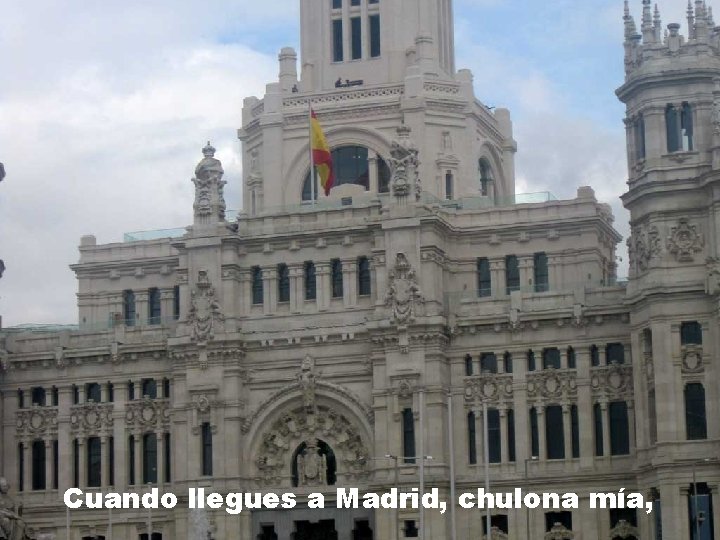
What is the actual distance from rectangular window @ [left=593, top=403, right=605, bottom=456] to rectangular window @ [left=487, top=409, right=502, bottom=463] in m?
5.85

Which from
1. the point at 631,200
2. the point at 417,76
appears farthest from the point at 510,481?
the point at 417,76

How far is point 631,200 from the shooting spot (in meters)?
112

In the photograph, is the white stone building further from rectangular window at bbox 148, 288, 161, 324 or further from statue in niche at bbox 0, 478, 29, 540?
statue in niche at bbox 0, 478, 29, 540

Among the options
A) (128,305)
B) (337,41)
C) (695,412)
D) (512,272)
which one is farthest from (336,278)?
(695,412)

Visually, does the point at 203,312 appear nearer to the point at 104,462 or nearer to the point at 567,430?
the point at 104,462

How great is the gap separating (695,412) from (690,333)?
4.40 m

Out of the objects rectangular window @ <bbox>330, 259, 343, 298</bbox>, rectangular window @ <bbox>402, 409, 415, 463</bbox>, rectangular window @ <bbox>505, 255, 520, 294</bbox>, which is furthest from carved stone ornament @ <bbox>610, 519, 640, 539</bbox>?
rectangular window @ <bbox>330, 259, 343, 298</bbox>

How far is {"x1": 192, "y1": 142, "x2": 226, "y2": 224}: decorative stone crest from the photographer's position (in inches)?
4870

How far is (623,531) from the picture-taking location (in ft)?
373

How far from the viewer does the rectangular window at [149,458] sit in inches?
4909

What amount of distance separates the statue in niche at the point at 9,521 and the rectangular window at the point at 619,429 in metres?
42.8

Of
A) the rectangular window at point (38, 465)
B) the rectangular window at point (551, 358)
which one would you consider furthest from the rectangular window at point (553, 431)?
the rectangular window at point (38, 465)

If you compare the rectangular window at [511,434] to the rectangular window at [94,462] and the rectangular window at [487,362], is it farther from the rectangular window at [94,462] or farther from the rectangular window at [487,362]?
the rectangular window at [94,462]

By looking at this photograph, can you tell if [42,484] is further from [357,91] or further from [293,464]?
[357,91]
